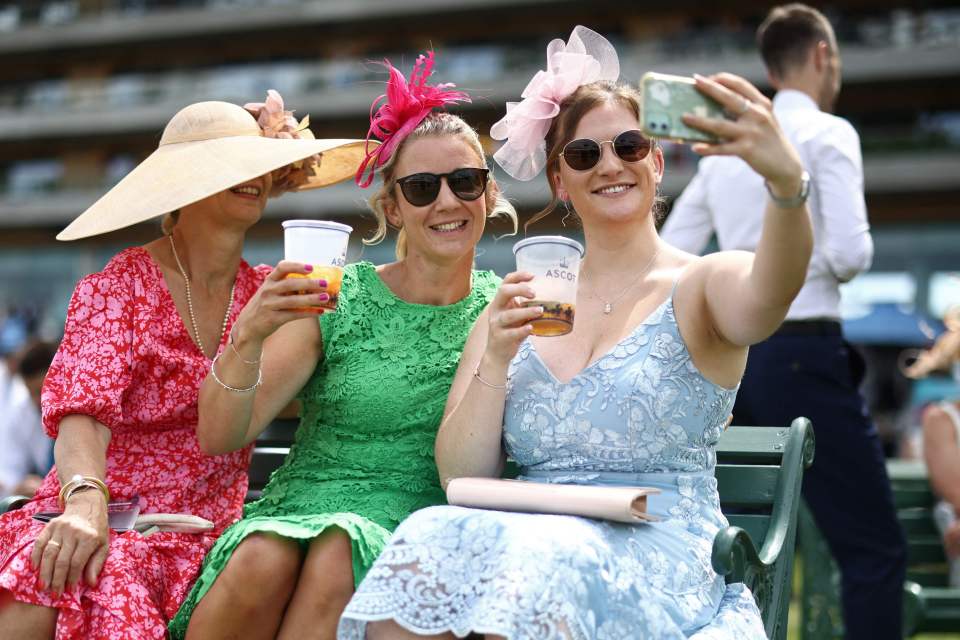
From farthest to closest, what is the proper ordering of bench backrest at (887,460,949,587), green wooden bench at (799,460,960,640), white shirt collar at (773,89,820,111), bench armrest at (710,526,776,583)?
1. bench backrest at (887,460,949,587)
2. green wooden bench at (799,460,960,640)
3. white shirt collar at (773,89,820,111)
4. bench armrest at (710,526,776,583)

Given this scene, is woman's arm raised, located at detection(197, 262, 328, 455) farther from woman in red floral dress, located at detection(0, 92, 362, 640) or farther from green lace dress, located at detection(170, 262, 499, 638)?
woman in red floral dress, located at detection(0, 92, 362, 640)

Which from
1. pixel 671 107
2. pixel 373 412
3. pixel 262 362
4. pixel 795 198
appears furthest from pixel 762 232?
pixel 262 362

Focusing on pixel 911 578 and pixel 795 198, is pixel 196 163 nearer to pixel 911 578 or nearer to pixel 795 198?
pixel 795 198

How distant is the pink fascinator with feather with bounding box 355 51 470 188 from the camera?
3.45 meters

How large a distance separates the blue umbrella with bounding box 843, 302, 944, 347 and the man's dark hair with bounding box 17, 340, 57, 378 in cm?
1596

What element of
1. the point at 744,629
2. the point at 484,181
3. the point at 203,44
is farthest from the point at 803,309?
the point at 203,44

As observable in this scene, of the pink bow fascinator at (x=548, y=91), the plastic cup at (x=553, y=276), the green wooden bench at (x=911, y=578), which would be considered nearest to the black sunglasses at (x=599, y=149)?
the pink bow fascinator at (x=548, y=91)

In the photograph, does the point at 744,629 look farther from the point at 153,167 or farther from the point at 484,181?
the point at 153,167

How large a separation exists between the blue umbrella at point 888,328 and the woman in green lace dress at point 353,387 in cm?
1790

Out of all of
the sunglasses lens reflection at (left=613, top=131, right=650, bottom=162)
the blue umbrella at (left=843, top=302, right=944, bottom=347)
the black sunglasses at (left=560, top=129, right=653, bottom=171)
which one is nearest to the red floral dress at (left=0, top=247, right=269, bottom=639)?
the black sunglasses at (left=560, top=129, right=653, bottom=171)

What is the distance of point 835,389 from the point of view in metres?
4.36

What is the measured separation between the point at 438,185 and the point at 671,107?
1.23 meters

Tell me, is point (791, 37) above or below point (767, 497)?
above

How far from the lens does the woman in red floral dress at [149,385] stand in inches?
113
